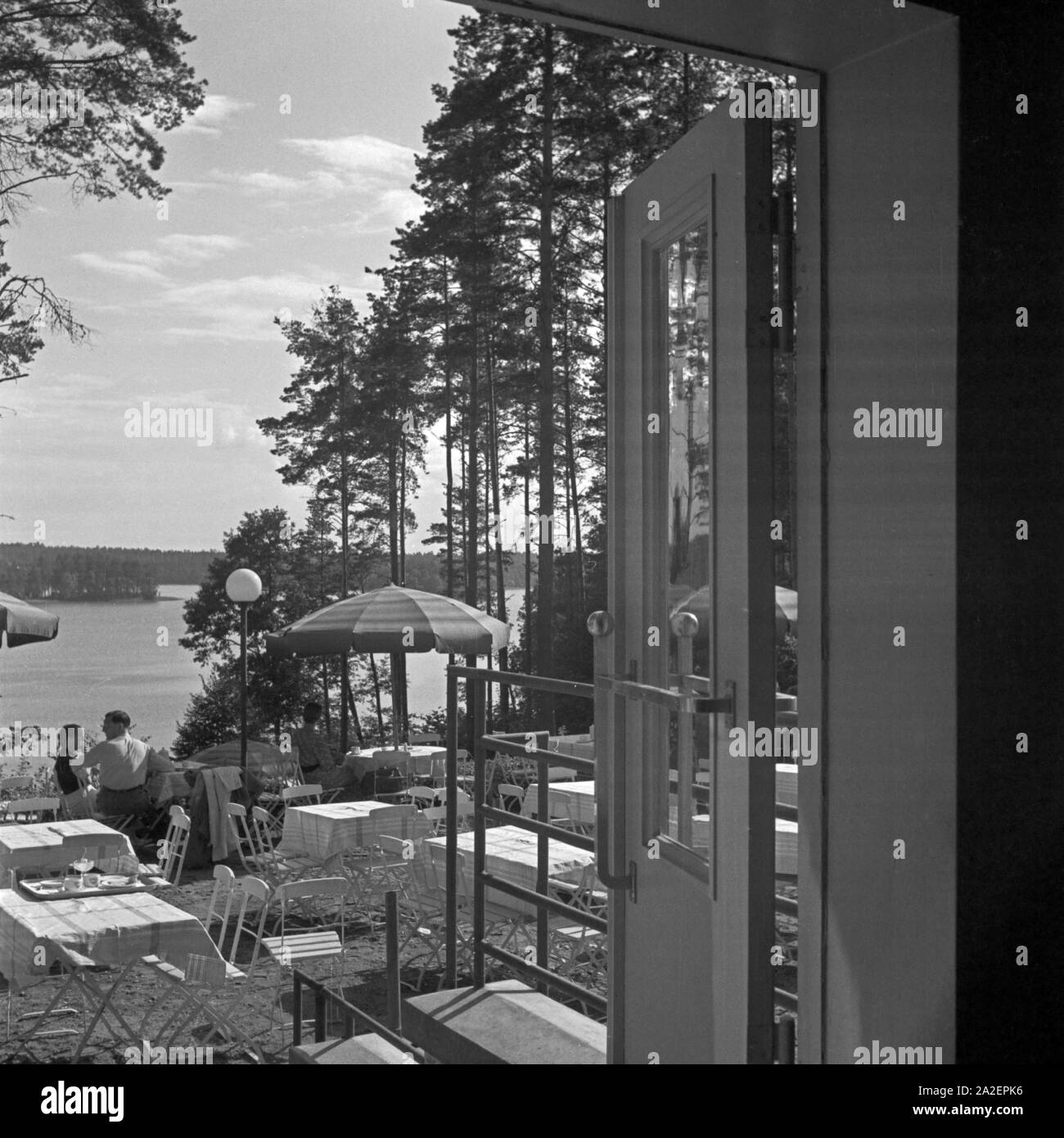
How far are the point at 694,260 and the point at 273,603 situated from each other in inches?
1117

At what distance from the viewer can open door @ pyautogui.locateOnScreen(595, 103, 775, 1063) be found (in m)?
2.25

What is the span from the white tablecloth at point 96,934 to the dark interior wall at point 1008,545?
10.8ft

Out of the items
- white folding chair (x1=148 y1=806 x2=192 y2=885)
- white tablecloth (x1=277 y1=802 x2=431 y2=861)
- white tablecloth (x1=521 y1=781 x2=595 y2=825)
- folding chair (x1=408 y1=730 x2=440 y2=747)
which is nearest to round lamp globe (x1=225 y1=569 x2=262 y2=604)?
white folding chair (x1=148 y1=806 x2=192 y2=885)

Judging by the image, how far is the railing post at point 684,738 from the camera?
252cm

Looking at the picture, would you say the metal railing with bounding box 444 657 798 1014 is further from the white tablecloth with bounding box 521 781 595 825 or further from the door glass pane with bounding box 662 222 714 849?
the white tablecloth with bounding box 521 781 595 825

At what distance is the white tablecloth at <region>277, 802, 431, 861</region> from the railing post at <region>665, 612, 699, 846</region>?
5.29 m

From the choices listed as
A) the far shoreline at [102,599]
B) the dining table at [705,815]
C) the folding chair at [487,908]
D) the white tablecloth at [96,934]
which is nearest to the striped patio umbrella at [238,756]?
the dining table at [705,815]

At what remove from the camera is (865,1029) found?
94.4 inches

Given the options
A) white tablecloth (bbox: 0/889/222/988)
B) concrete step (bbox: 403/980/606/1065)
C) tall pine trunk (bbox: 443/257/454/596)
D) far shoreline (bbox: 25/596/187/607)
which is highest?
tall pine trunk (bbox: 443/257/454/596)

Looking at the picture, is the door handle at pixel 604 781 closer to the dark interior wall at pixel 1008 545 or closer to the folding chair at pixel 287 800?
the dark interior wall at pixel 1008 545

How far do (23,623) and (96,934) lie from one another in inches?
180

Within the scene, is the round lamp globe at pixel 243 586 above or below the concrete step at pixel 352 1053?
above

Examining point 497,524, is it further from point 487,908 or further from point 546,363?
point 487,908
